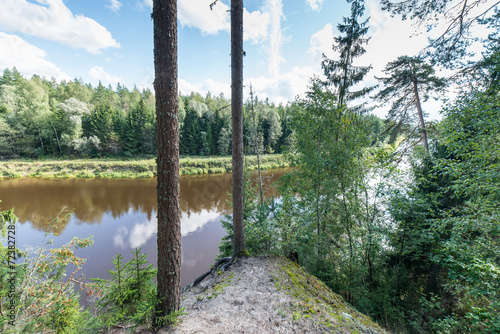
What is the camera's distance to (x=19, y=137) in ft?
90.0

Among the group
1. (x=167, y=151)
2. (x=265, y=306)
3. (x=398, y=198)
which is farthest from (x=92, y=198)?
(x=398, y=198)

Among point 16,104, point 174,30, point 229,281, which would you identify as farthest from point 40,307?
point 16,104

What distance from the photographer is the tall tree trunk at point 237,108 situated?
4.40m

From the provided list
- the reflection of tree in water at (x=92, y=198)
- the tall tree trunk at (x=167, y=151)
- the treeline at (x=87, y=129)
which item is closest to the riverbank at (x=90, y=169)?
the reflection of tree in water at (x=92, y=198)

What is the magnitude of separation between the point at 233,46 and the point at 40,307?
214 inches

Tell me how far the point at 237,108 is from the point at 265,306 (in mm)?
4123

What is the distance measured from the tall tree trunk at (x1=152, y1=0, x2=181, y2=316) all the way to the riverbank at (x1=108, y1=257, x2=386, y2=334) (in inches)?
17.6

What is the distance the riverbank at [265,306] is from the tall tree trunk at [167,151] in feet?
1.47

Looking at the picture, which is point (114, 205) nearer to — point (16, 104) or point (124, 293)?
point (124, 293)

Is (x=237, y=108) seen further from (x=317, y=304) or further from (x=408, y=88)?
(x=408, y=88)

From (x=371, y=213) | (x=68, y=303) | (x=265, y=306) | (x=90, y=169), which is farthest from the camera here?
(x=90, y=169)

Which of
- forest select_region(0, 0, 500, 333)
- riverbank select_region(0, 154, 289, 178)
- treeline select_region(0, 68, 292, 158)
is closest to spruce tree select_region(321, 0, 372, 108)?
forest select_region(0, 0, 500, 333)

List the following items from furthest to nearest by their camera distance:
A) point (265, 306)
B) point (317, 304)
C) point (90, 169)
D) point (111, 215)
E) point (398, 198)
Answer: point (90, 169) → point (111, 215) → point (398, 198) → point (317, 304) → point (265, 306)

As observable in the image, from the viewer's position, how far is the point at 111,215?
11953 mm
